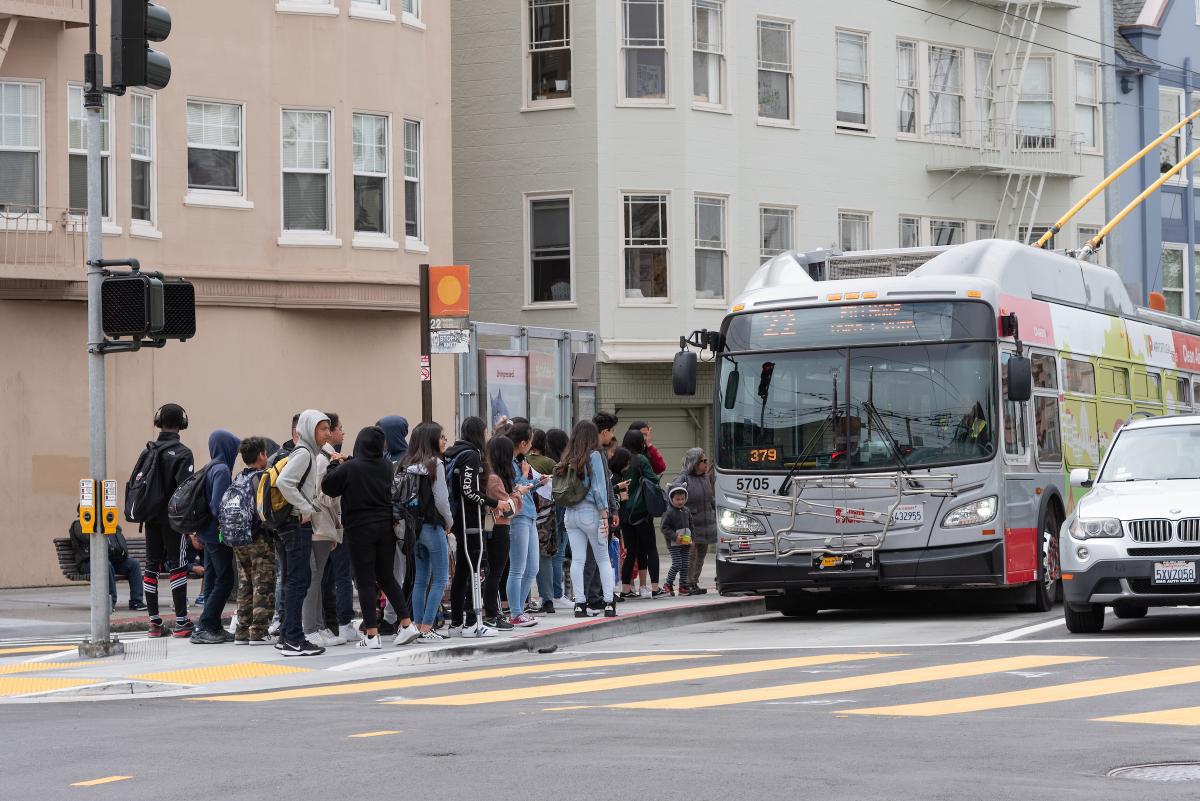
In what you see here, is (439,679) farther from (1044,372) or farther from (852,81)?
(852,81)

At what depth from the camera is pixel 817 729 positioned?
1005 cm

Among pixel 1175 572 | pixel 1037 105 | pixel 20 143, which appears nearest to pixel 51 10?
pixel 20 143

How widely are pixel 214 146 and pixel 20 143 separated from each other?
273 cm

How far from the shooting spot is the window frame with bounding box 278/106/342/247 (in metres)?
26.4

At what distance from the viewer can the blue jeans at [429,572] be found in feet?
51.6

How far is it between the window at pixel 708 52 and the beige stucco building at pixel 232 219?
5572 millimetres

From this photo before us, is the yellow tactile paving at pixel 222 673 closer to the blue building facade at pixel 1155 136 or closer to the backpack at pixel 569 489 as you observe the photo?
the backpack at pixel 569 489

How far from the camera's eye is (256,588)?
15922 millimetres

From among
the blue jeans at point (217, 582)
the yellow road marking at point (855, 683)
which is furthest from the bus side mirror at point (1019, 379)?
the blue jeans at point (217, 582)

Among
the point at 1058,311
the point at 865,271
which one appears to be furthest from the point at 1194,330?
the point at 865,271

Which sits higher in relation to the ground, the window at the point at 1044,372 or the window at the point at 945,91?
the window at the point at 945,91

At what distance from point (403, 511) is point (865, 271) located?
605 cm

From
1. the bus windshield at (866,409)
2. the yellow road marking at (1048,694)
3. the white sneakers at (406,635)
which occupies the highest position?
the bus windshield at (866,409)

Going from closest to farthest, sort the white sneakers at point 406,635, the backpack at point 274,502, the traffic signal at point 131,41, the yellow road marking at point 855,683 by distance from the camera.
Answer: the yellow road marking at point 855,683 < the traffic signal at point 131,41 < the backpack at point 274,502 < the white sneakers at point 406,635
